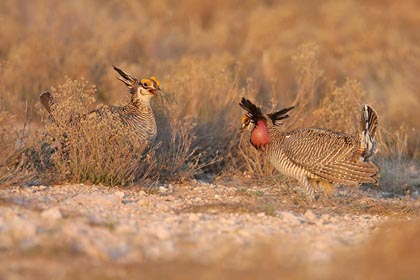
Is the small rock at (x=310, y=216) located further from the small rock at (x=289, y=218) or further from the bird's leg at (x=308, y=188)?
the bird's leg at (x=308, y=188)

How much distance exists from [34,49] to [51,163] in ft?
18.4

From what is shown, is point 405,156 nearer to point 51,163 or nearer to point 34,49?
point 51,163

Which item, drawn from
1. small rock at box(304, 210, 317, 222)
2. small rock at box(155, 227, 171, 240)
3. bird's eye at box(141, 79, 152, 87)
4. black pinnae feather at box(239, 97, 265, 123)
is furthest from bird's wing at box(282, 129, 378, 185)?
small rock at box(155, 227, 171, 240)

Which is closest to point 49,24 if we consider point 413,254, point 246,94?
point 246,94

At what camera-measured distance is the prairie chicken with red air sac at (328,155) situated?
29.3 ft

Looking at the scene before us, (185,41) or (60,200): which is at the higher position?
(185,41)

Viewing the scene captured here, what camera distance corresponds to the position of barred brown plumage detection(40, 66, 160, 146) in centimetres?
948

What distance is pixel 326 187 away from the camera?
31.1 feet

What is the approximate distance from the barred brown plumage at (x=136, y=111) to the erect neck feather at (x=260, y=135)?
1.22 meters

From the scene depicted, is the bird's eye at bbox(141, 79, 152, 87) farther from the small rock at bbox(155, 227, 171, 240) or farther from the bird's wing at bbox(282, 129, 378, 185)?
the small rock at bbox(155, 227, 171, 240)

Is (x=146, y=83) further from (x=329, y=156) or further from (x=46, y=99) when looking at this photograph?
(x=329, y=156)

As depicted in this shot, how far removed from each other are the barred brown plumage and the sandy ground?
32.2 inches

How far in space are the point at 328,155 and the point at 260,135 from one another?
97 centimetres

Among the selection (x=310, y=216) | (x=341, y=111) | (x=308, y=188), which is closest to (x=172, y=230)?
(x=310, y=216)
